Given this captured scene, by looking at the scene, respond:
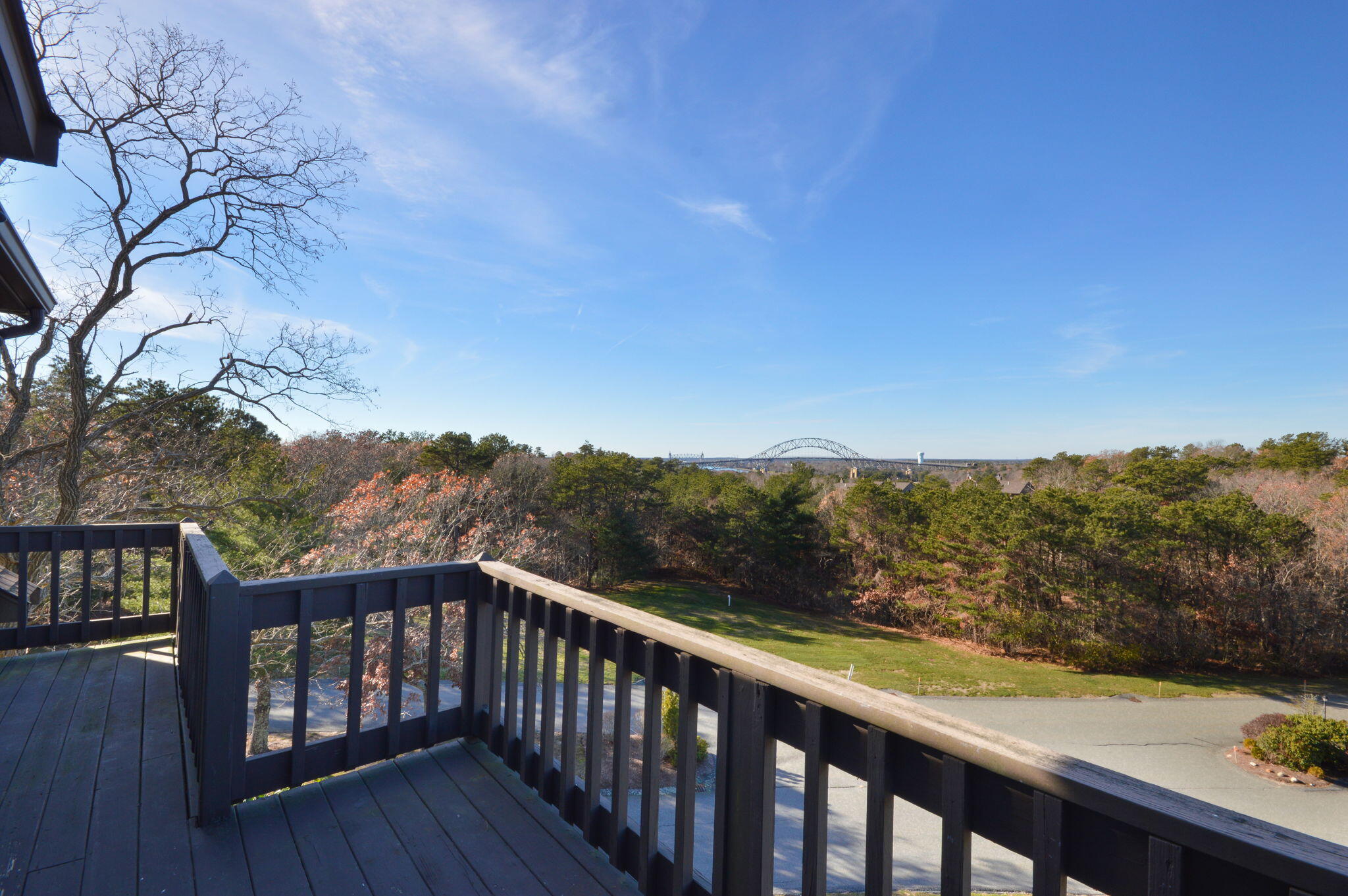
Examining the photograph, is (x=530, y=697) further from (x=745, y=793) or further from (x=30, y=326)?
(x=30, y=326)

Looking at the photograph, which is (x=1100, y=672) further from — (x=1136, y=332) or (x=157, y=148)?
(x=157, y=148)

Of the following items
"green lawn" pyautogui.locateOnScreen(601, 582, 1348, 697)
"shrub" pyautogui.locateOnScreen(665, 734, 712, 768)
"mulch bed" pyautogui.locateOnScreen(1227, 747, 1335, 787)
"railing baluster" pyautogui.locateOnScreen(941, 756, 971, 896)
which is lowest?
"green lawn" pyautogui.locateOnScreen(601, 582, 1348, 697)

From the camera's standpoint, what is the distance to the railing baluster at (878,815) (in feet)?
3.47

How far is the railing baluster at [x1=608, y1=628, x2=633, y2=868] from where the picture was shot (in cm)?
170

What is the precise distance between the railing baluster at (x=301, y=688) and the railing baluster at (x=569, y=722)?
0.81 meters

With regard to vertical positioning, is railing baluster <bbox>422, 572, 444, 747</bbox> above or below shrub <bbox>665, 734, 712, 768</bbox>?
above

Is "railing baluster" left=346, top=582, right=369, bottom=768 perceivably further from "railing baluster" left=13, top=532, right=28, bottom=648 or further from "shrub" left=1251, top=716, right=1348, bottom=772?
"shrub" left=1251, top=716, right=1348, bottom=772

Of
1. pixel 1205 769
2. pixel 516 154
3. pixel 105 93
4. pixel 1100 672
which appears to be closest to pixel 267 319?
pixel 105 93

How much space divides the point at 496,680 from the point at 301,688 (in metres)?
0.74

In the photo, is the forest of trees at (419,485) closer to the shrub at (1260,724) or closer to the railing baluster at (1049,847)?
the shrub at (1260,724)

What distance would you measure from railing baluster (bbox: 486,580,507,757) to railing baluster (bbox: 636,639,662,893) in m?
0.90

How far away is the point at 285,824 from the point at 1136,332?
3414 centimetres

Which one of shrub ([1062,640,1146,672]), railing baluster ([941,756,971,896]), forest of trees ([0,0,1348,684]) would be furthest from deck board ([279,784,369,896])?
shrub ([1062,640,1146,672])

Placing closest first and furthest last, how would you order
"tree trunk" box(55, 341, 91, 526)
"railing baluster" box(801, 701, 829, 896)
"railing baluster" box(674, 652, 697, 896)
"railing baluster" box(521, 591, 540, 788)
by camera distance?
"railing baluster" box(801, 701, 829, 896) < "railing baluster" box(674, 652, 697, 896) < "railing baluster" box(521, 591, 540, 788) < "tree trunk" box(55, 341, 91, 526)
